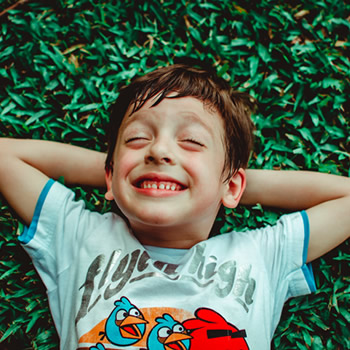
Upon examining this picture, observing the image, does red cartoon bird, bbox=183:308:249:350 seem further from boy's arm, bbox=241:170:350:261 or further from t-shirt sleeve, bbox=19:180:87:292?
t-shirt sleeve, bbox=19:180:87:292

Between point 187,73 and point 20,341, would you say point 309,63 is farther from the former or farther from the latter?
point 20,341

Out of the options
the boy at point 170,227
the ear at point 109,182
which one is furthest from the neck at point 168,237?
the ear at point 109,182

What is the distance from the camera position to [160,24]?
6.89ft

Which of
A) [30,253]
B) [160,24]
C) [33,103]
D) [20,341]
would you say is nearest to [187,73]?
[160,24]

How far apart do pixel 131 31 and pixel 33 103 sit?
2.18 feet

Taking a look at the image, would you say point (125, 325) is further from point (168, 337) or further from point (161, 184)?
point (161, 184)

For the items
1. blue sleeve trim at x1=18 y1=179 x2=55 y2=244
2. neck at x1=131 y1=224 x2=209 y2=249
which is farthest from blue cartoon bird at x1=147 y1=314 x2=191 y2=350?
blue sleeve trim at x1=18 y1=179 x2=55 y2=244

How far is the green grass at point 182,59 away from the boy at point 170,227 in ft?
0.60

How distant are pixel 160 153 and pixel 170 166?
2.7 inches

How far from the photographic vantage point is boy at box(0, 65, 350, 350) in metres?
1.50

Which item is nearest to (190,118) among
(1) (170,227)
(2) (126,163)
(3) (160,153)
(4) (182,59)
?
(3) (160,153)

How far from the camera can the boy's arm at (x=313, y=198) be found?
1.69 m

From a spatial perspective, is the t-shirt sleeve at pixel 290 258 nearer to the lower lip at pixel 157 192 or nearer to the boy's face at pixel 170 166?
the boy's face at pixel 170 166

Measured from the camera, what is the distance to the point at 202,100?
5.35 ft
